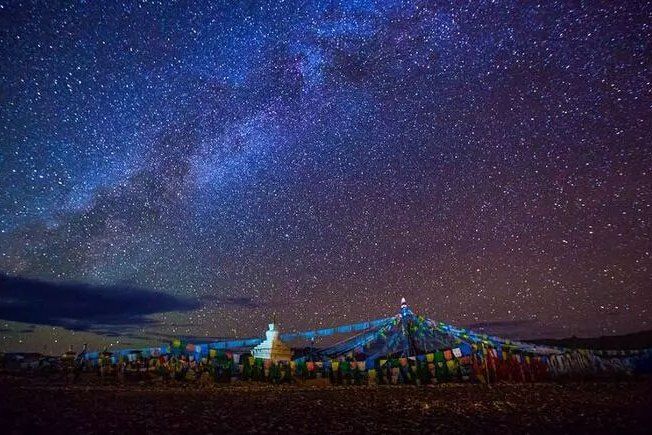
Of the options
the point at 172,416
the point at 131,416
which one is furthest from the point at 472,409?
the point at 131,416

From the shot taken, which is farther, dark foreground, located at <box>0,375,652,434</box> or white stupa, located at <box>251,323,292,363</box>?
white stupa, located at <box>251,323,292,363</box>

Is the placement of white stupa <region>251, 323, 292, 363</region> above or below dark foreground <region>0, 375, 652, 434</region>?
above

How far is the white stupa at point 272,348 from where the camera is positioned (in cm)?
4084

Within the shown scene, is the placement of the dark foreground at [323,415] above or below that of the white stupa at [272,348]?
below

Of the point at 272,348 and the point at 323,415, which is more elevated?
the point at 272,348

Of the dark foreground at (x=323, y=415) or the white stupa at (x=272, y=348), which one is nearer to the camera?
the dark foreground at (x=323, y=415)

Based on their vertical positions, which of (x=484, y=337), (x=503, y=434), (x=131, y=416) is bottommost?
(x=503, y=434)

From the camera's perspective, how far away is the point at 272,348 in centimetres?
4109

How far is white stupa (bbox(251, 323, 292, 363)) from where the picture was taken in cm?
4084

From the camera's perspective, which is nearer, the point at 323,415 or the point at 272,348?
the point at 323,415

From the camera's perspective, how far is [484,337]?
1308 inches

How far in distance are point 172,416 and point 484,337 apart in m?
27.2

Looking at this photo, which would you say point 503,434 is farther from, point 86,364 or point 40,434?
point 86,364

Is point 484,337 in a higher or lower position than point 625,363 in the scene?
higher
